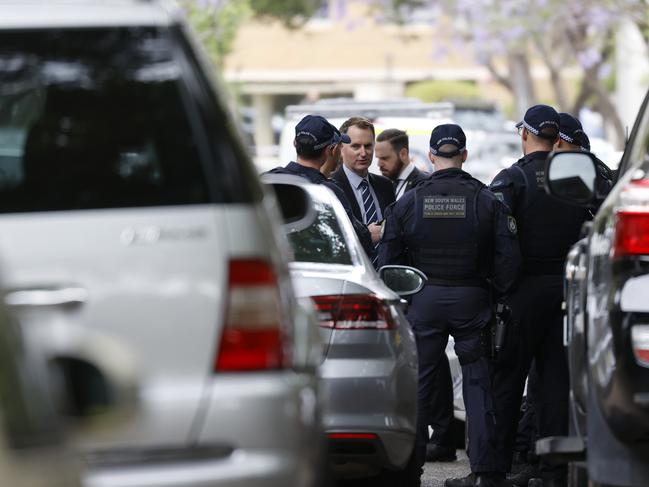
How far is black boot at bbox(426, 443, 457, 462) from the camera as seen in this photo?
33.4ft

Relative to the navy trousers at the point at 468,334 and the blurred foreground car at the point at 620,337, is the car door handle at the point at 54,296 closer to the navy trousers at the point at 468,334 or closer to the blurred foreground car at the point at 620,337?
the blurred foreground car at the point at 620,337

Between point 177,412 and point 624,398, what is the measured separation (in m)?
1.53

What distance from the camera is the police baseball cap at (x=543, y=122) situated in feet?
31.1

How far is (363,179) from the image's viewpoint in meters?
11.7

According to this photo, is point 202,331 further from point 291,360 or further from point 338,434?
point 338,434

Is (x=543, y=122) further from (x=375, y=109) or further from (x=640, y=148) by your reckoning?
(x=375, y=109)

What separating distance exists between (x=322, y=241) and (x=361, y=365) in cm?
71

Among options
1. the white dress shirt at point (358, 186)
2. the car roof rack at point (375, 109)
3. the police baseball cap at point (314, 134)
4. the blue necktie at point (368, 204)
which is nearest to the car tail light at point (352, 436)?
the police baseball cap at point (314, 134)

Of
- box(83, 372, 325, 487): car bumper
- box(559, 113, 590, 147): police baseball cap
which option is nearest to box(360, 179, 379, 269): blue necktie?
box(559, 113, 590, 147): police baseball cap

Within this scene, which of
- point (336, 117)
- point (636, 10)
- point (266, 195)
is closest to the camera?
point (266, 195)

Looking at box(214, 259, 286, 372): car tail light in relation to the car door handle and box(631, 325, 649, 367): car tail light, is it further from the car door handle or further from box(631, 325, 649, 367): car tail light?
box(631, 325, 649, 367): car tail light

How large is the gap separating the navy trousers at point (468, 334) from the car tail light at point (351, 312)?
169cm

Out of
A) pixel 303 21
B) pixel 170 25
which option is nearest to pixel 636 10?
pixel 303 21

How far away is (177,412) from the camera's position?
4.36 meters
